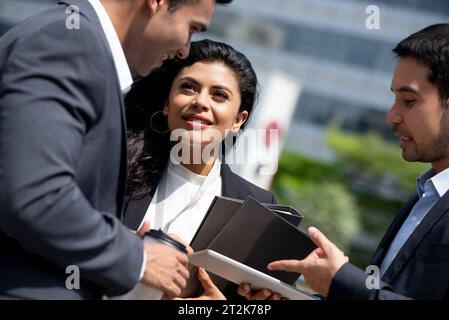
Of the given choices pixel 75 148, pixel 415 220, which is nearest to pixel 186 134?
pixel 415 220

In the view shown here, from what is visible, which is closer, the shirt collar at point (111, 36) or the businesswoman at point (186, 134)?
the shirt collar at point (111, 36)

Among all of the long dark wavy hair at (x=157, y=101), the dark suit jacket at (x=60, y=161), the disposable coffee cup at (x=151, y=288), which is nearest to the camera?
the dark suit jacket at (x=60, y=161)

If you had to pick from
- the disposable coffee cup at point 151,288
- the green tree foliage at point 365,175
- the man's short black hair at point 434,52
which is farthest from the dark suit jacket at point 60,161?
the green tree foliage at point 365,175

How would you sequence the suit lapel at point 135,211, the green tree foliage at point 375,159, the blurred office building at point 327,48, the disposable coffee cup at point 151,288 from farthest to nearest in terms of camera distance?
1. the blurred office building at point 327,48
2. the green tree foliage at point 375,159
3. the suit lapel at point 135,211
4. the disposable coffee cup at point 151,288

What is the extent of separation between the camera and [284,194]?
2534cm

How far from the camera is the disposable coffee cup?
211 cm

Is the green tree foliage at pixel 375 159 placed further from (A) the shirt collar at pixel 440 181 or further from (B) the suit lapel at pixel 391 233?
(A) the shirt collar at pixel 440 181

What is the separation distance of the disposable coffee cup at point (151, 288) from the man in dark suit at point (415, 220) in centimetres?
51

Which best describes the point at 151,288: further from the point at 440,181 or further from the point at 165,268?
the point at 440,181

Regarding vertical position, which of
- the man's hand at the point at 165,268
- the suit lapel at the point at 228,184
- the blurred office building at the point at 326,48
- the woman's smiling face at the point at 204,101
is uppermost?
the blurred office building at the point at 326,48

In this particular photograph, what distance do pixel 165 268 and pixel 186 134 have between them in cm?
134

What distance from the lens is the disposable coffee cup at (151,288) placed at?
2.11 meters

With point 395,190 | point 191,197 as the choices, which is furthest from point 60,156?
point 395,190

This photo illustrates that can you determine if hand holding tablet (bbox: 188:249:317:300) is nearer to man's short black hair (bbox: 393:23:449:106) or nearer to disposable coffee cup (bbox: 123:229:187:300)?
disposable coffee cup (bbox: 123:229:187:300)
